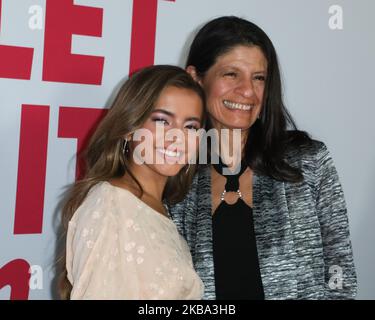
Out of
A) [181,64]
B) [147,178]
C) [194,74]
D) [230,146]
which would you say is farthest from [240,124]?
[181,64]

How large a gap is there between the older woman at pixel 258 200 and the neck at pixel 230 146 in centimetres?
1

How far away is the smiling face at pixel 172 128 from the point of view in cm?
138

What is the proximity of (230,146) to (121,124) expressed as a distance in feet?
1.34

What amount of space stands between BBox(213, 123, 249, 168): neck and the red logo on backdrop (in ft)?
1.39

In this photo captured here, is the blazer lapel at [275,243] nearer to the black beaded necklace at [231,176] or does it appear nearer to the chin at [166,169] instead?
the black beaded necklace at [231,176]

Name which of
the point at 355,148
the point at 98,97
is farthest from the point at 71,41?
the point at 355,148

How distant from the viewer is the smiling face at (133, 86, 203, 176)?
4.51 feet

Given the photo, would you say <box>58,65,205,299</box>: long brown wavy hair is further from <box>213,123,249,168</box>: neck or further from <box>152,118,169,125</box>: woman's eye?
<box>213,123,249,168</box>: neck

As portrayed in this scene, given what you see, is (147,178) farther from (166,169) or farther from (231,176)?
(231,176)

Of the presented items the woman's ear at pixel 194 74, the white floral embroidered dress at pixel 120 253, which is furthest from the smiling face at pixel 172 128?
the woman's ear at pixel 194 74

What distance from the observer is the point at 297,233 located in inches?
60.0

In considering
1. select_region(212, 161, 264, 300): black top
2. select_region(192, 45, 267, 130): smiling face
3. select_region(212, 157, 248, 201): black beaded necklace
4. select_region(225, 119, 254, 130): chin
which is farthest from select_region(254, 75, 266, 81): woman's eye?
select_region(212, 161, 264, 300): black top

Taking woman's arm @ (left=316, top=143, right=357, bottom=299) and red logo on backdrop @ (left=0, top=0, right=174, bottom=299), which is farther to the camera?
red logo on backdrop @ (left=0, top=0, right=174, bottom=299)
